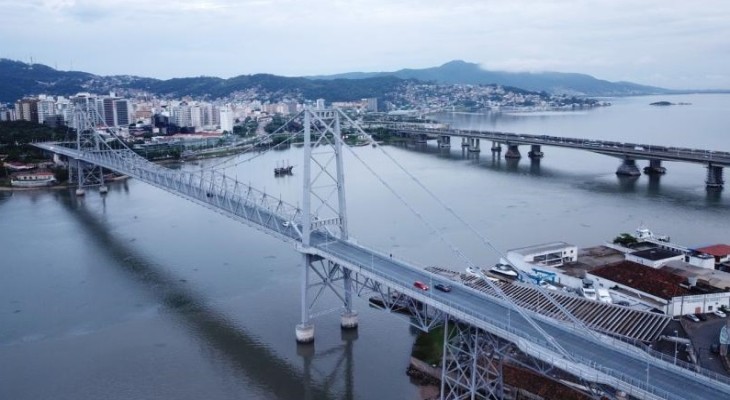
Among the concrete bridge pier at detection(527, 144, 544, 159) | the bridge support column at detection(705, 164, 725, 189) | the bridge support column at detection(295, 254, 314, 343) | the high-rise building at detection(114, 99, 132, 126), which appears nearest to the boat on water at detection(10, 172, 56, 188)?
the bridge support column at detection(295, 254, 314, 343)

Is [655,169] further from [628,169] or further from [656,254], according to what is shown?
[656,254]

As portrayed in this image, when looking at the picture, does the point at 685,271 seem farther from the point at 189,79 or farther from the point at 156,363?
the point at 189,79

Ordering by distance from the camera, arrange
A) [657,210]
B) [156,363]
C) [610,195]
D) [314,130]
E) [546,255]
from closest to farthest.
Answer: [156,363] → [314,130] → [546,255] → [657,210] → [610,195]

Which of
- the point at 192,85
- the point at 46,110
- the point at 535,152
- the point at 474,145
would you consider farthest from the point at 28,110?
the point at 192,85

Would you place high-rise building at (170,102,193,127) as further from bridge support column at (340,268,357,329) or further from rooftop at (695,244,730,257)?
rooftop at (695,244,730,257)

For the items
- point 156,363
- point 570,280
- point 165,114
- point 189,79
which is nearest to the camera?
point 156,363

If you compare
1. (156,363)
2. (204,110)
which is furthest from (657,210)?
(204,110)

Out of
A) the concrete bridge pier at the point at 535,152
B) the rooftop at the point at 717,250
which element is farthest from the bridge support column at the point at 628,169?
the rooftop at the point at 717,250
